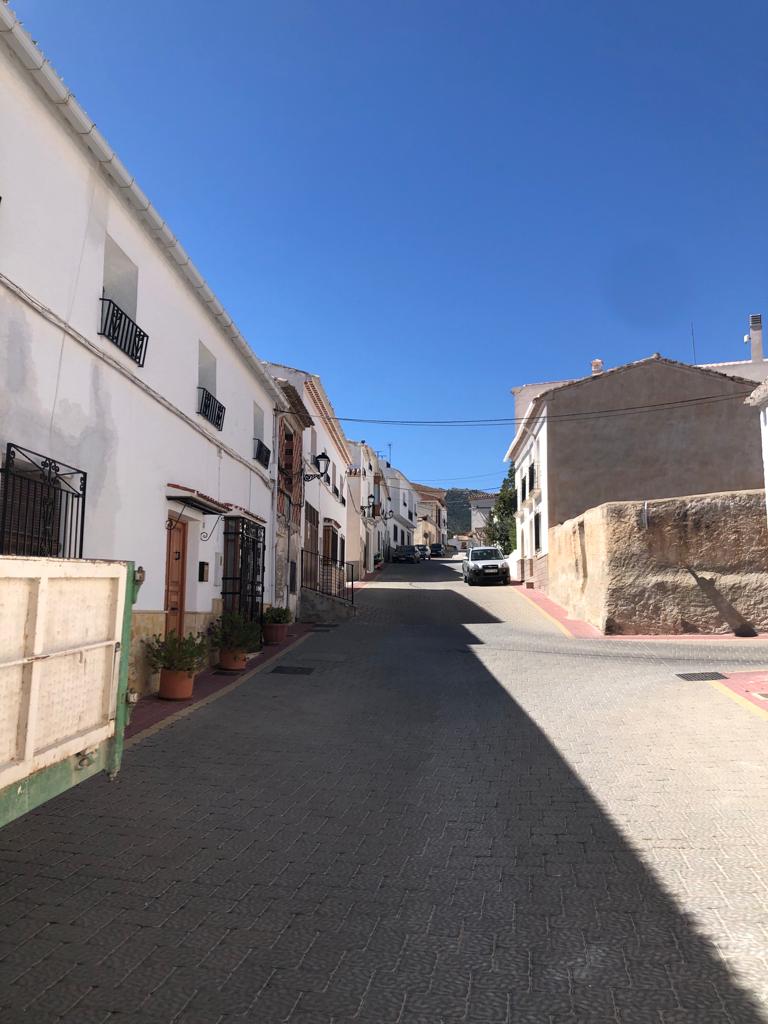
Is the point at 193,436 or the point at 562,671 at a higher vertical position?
the point at 193,436

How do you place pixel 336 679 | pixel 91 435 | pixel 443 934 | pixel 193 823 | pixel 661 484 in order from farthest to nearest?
pixel 661 484
pixel 336 679
pixel 91 435
pixel 193 823
pixel 443 934

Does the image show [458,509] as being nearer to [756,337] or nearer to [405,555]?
[405,555]

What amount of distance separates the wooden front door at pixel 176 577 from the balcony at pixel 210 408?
185 centimetres

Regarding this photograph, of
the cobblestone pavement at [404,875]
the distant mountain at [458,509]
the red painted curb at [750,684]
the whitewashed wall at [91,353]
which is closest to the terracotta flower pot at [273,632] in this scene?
the whitewashed wall at [91,353]

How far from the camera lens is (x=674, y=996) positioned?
2740 mm

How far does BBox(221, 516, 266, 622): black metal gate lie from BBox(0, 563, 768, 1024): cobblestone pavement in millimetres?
5054

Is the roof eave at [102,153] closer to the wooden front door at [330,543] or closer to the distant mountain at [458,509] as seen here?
the wooden front door at [330,543]

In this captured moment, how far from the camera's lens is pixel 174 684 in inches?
356

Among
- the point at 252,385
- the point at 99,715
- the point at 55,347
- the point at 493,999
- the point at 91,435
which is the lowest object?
the point at 493,999

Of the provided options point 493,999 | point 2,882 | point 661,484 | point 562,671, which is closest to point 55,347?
point 2,882

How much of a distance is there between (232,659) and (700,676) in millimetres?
6934

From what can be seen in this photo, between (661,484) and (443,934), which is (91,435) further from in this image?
(661,484)

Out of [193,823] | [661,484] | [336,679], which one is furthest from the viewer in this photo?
[661,484]

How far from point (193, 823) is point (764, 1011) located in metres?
3.35
